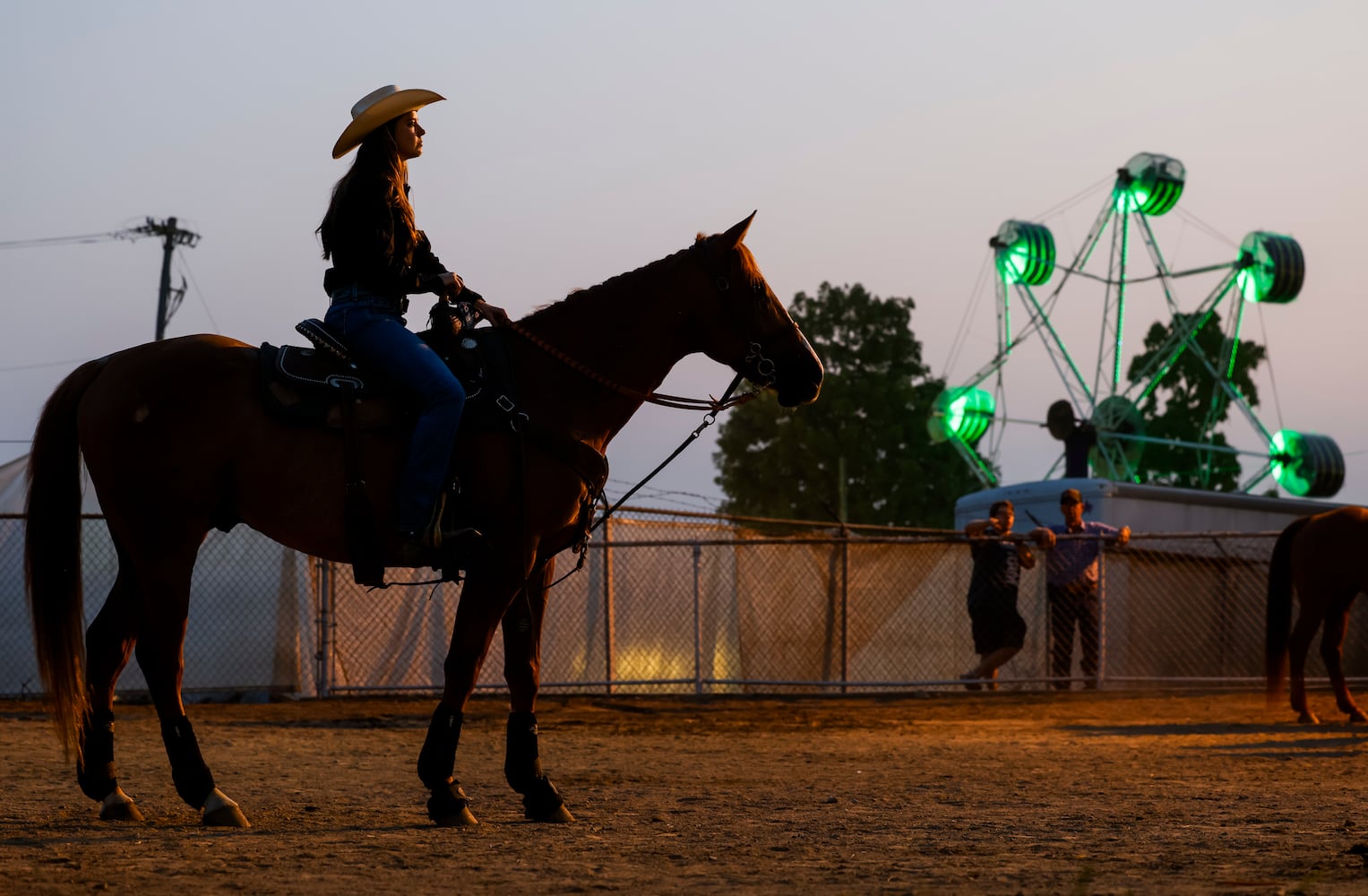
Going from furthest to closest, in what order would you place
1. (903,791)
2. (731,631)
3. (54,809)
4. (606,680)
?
(731,631) < (606,680) < (903,791) < (54,809)

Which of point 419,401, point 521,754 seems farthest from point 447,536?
point 521,754

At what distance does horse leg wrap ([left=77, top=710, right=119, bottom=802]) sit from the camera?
5.94 m

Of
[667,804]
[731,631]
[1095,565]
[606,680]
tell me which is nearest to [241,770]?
[667,804]

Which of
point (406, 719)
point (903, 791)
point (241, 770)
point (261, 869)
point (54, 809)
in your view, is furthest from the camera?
point (406, 719)

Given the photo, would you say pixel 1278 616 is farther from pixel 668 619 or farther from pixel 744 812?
pixel 744 812

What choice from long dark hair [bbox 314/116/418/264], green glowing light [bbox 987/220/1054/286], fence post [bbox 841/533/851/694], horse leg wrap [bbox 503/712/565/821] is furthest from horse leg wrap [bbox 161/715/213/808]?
green glowing light [bbox 987/220/1054/286]

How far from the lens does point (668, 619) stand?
50.5 feet

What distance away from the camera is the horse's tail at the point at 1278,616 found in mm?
11836

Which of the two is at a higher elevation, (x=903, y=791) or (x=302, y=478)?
(x=302, y=478)

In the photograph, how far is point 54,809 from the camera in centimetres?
623

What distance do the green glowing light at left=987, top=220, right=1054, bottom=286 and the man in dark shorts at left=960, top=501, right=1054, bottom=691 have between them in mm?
22530

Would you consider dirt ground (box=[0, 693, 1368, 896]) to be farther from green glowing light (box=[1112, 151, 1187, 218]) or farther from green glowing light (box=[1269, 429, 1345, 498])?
green glowing light (box=[1112, 151, 1187, 218])

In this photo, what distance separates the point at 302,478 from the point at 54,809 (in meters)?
1.85

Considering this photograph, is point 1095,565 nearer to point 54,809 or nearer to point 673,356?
point 673,356
